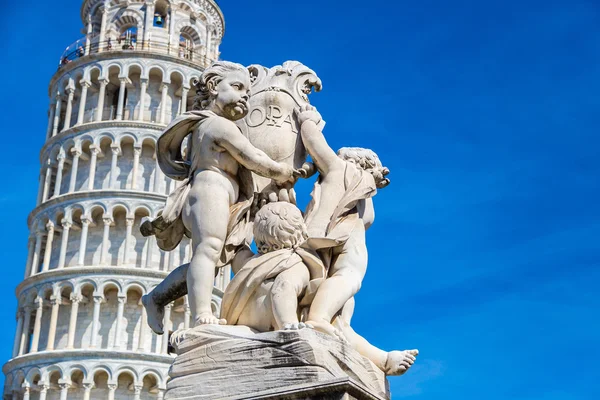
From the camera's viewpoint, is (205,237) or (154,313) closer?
(205,237)

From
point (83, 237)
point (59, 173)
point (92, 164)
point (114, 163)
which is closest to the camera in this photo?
point (83, 237)

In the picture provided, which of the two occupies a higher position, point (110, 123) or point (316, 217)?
point (110, 123)

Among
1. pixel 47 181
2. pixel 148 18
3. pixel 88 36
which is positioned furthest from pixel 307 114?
pixel 88 36

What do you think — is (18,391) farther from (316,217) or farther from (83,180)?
(316,217)

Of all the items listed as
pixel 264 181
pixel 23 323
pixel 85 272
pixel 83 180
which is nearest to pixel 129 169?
pixel 83 180

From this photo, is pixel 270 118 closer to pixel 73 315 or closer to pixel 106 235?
pixel 73 315

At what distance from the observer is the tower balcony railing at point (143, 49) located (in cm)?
4825

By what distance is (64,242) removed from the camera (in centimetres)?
4500

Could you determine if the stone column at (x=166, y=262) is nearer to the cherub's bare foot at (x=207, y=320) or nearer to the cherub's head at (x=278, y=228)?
the cherub's head at (x=278, y=228)

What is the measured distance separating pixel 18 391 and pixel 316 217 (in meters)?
40.7

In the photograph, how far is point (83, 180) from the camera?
46656mm

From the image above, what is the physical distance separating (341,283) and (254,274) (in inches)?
19.9

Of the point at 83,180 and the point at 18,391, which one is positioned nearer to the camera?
the point at 18,391

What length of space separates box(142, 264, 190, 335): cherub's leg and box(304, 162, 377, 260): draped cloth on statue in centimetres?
83
